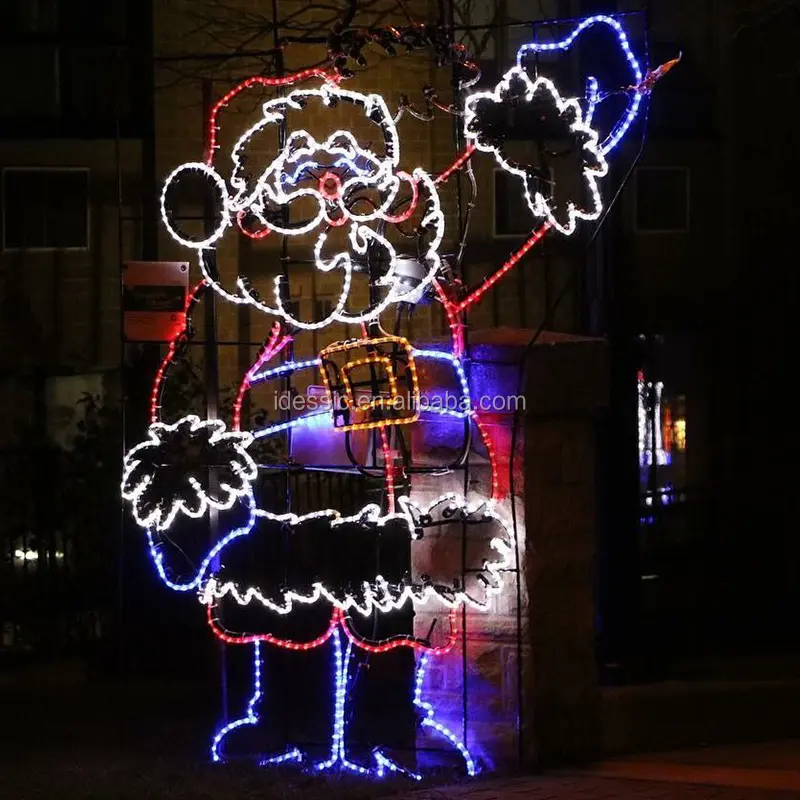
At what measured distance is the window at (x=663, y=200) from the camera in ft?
44.7

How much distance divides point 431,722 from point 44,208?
609 cm

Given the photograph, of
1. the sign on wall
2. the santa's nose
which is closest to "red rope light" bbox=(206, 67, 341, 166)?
the santa's nose

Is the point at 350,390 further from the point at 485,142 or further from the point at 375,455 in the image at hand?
the point at 485,142

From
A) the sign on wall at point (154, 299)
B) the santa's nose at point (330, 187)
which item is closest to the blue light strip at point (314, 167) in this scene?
the santa's nose at point (330, 187)

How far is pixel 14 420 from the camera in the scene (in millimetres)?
11398

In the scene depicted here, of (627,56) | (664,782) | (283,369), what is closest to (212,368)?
(283,369)

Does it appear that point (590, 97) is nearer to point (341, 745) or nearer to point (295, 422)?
point (295, 422)

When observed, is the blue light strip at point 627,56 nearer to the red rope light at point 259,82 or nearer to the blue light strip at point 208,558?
the red rope light at point 259,82

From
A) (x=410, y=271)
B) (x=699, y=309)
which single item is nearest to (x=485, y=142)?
(x=410, y=271)

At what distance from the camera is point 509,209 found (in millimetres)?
11812

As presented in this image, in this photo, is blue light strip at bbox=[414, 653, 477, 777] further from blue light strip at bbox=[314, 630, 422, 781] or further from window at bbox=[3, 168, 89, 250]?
window at bbox=[3, 168, 89, 250]

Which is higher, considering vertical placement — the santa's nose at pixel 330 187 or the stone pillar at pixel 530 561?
the santa's nose at pixel 330 187

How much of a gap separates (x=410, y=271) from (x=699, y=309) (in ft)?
25.6

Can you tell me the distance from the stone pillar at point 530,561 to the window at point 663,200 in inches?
267
